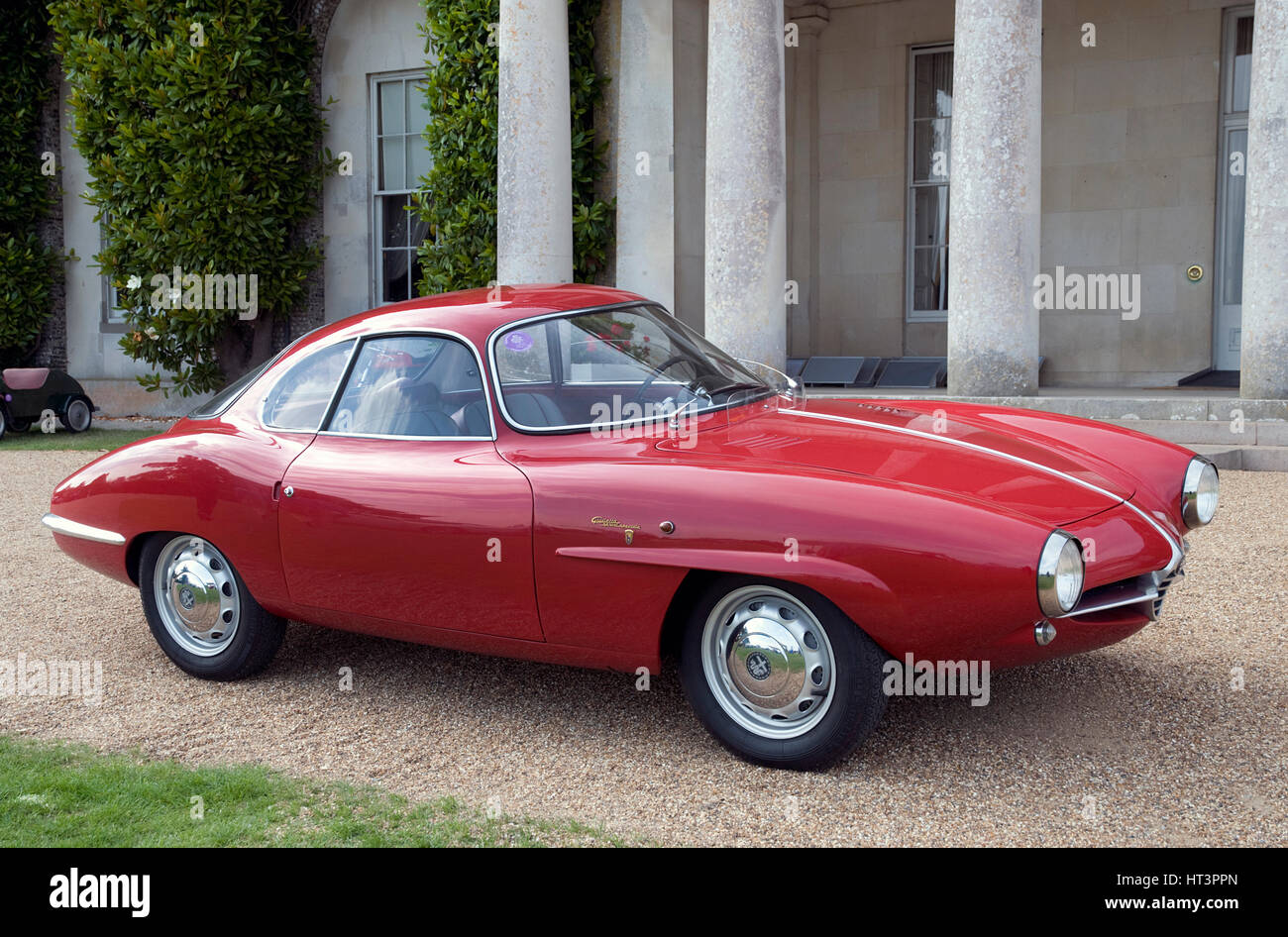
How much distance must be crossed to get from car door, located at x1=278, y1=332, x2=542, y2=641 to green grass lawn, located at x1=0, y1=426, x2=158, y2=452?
866cm

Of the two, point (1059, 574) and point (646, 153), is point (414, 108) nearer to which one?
point (646, 153)


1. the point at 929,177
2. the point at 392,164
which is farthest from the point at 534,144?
the point at 929,177

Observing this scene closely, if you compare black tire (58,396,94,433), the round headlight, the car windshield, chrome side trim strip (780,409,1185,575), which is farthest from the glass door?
black tire (58,396,94,433)

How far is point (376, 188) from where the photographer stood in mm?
14422

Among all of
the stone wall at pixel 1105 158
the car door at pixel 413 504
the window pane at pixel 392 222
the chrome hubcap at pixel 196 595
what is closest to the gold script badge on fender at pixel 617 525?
the car door at pixel 413 504

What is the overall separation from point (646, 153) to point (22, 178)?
9533mm

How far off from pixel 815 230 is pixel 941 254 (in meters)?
1.60

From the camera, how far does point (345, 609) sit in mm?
4062

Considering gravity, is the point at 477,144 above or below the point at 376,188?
above

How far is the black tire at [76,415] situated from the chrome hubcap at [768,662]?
512 inches

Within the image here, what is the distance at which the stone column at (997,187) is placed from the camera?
912 centimetres

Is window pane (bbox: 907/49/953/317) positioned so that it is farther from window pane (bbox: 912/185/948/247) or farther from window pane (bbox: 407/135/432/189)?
window pane (bbox: 407/135/432/189)
